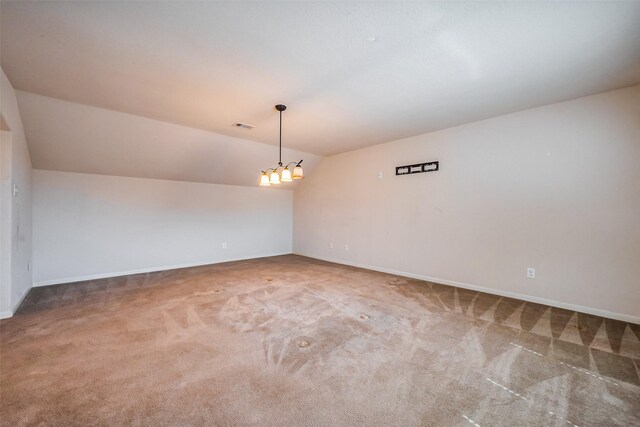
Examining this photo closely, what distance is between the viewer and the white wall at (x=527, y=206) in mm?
3125

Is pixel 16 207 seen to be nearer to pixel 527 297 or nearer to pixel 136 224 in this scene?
pixel 136 224

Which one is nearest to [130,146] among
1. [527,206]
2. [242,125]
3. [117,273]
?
[242,125]

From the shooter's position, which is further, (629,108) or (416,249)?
(416,249)

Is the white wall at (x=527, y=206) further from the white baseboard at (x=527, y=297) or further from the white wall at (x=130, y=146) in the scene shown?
the white wall at (x=130, y=146)

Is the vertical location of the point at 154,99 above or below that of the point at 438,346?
above

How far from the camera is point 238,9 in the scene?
1.87 metres

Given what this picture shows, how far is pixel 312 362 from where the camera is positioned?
2.23 m

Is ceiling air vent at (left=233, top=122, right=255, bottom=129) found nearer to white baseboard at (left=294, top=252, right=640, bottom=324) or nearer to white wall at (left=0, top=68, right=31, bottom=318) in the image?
white wall at (left=0, top=68, right=31, bottom=318)

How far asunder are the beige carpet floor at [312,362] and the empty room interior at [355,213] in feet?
0.07

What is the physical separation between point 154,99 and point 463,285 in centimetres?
522

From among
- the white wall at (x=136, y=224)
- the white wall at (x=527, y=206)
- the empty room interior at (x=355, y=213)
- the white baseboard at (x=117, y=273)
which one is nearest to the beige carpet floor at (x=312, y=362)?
the empty room interior at (x=355, y=213)

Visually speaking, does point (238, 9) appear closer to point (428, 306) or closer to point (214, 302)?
point (214, 302)

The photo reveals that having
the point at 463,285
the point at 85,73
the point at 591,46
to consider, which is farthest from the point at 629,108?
the point at 85,73

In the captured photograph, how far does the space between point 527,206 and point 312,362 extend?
3.58m
